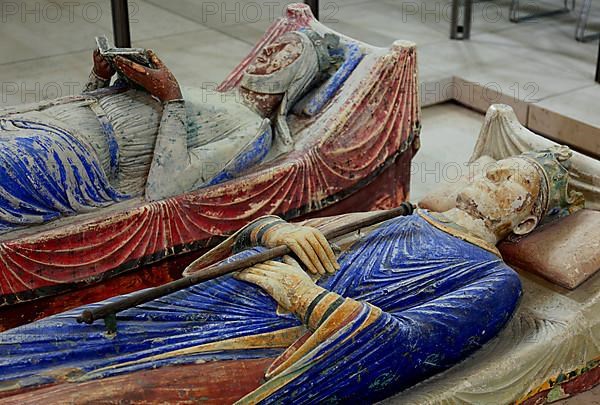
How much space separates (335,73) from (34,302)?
1.85 m

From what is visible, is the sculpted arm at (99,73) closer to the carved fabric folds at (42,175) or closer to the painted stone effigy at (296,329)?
the carved fabric folds at (42,175)

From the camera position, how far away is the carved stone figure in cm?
374

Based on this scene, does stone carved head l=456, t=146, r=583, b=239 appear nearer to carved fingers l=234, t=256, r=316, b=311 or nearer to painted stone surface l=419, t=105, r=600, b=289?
painted stone surface l=419, t=105, r=600, b=289

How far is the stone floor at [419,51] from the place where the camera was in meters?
6.16

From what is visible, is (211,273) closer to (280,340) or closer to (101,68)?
(280,340)

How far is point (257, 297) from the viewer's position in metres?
3.06

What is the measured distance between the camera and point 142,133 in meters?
4.05

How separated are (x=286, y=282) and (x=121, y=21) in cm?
322

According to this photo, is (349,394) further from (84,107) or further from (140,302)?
(84,107)

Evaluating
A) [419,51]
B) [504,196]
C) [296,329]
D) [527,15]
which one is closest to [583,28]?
[527,15]

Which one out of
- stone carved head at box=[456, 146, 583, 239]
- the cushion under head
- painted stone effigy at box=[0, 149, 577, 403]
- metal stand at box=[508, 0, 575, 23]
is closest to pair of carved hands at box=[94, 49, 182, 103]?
painted stone effigy at box=[0, 149, 577, 403]

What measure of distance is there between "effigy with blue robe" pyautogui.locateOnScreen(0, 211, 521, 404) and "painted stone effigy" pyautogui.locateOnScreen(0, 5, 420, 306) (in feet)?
2.72

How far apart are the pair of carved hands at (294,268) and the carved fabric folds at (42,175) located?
3.16 ft

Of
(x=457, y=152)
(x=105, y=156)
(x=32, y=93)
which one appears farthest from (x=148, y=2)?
(x=105, y=156)
